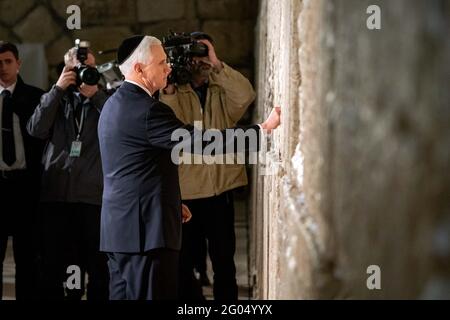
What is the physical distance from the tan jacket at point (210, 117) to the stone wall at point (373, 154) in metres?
2.07

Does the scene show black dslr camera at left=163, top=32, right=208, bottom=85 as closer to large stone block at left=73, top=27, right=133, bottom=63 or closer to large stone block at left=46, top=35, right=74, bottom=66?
large stone block at left=73, top=27, right=133, bottom=63

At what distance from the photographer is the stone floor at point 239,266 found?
14.1 ft

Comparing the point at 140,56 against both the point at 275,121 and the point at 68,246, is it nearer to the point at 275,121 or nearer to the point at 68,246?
the point at 275,121

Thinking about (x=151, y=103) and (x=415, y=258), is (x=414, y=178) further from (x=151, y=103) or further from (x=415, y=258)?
(x=151, y=103)

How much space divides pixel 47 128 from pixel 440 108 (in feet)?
9.41

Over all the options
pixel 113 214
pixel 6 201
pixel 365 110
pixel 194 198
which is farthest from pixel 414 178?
pixel 6 201

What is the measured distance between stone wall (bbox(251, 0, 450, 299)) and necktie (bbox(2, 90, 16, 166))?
93.9 inches

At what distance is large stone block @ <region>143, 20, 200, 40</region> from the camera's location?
269 inches

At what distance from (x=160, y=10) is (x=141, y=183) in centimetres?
467

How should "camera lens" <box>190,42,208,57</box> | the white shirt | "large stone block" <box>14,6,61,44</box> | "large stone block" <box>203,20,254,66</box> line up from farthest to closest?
"large stone block" <box>14,6,61,44</box>
"large stone block" <box>203,20,254,66</box>
the white shirt
"camera lens" <box>190,42,208,57</box>

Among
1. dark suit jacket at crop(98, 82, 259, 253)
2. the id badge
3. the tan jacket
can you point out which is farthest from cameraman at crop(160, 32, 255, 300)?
dark suit jacket at crop(98, 82, 259, 253)

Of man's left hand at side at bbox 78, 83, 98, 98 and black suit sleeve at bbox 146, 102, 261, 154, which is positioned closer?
black suit sleeve at bbox 146, 102, 261, 154

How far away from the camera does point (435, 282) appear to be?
2.18ft

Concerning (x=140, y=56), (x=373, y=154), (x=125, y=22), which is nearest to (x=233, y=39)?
(x=125, y=22)
